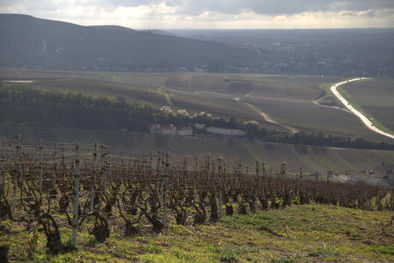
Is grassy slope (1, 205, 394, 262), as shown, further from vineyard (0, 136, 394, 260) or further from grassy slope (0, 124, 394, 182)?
grassy slope (0, 124, 394, 182)

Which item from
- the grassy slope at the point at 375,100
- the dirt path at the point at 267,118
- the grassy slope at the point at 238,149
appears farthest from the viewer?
the grassy slope at the point at 375,100

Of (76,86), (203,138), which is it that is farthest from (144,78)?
(203,138)

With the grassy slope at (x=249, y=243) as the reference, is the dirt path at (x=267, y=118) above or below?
below

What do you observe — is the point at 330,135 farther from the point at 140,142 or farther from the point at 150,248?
the point at 150,248

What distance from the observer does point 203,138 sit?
80188mm

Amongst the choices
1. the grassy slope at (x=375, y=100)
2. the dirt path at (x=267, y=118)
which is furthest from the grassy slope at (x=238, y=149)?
the grassy slope at (x=375, y=100)

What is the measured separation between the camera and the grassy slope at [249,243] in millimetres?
11117

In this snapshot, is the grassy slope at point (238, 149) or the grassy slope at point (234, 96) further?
the grassy slope at point (234, 96)

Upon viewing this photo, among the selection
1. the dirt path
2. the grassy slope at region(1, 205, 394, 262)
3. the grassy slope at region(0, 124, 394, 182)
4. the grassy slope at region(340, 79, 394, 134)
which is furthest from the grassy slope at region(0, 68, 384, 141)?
the grassy slope at region(1, 205, 394, 262)

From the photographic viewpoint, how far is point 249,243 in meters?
15.2

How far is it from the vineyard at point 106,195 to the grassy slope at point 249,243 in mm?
420

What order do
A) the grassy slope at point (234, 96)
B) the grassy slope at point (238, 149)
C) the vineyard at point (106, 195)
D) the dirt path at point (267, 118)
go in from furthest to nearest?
the grassy slope at point (234, 96) < the dirt path at point (267, 118) < the grassy slope at point (238, 149) < the vineyard at point (106, 195)

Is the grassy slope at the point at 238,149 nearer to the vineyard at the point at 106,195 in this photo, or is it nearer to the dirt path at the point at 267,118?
the dirt path at the point at 267,118

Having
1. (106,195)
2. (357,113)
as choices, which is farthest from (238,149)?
(106,195)
